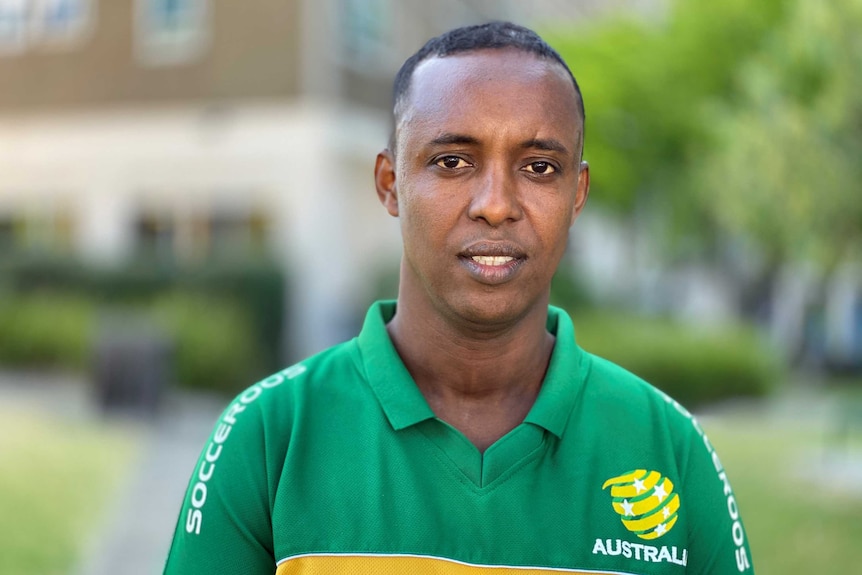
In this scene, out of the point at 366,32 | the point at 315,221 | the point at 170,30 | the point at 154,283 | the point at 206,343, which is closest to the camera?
the point at 206,343

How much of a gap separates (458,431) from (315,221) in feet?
55.4

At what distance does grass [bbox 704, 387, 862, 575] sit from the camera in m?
6.93

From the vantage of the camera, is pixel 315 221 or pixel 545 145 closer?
pixel 545 145

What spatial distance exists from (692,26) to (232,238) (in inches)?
344

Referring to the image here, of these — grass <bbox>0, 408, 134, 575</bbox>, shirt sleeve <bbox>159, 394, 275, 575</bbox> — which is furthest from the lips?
grass <bbox>0, 408, 134, 575</bbox>

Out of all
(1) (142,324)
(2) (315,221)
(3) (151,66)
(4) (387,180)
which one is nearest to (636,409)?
(4) (387,180)

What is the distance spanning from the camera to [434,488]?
1.89 metres

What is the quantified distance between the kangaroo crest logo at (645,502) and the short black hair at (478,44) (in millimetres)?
657

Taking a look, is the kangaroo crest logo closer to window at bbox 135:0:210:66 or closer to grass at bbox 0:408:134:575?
grass at bbox 0:408:134:575

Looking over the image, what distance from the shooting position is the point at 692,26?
1692 centimetres

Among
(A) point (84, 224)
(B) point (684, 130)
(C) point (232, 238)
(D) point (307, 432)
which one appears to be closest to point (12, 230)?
(A) point (84, 224)

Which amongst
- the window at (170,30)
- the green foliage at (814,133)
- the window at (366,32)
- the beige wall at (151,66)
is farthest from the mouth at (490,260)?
the window at (170,30)

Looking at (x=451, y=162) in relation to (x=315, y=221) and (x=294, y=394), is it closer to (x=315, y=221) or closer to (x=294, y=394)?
(x=294, y=394)

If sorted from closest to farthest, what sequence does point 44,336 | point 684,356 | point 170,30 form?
1. point 44,336
2. point 684,356
3. point 170,30
